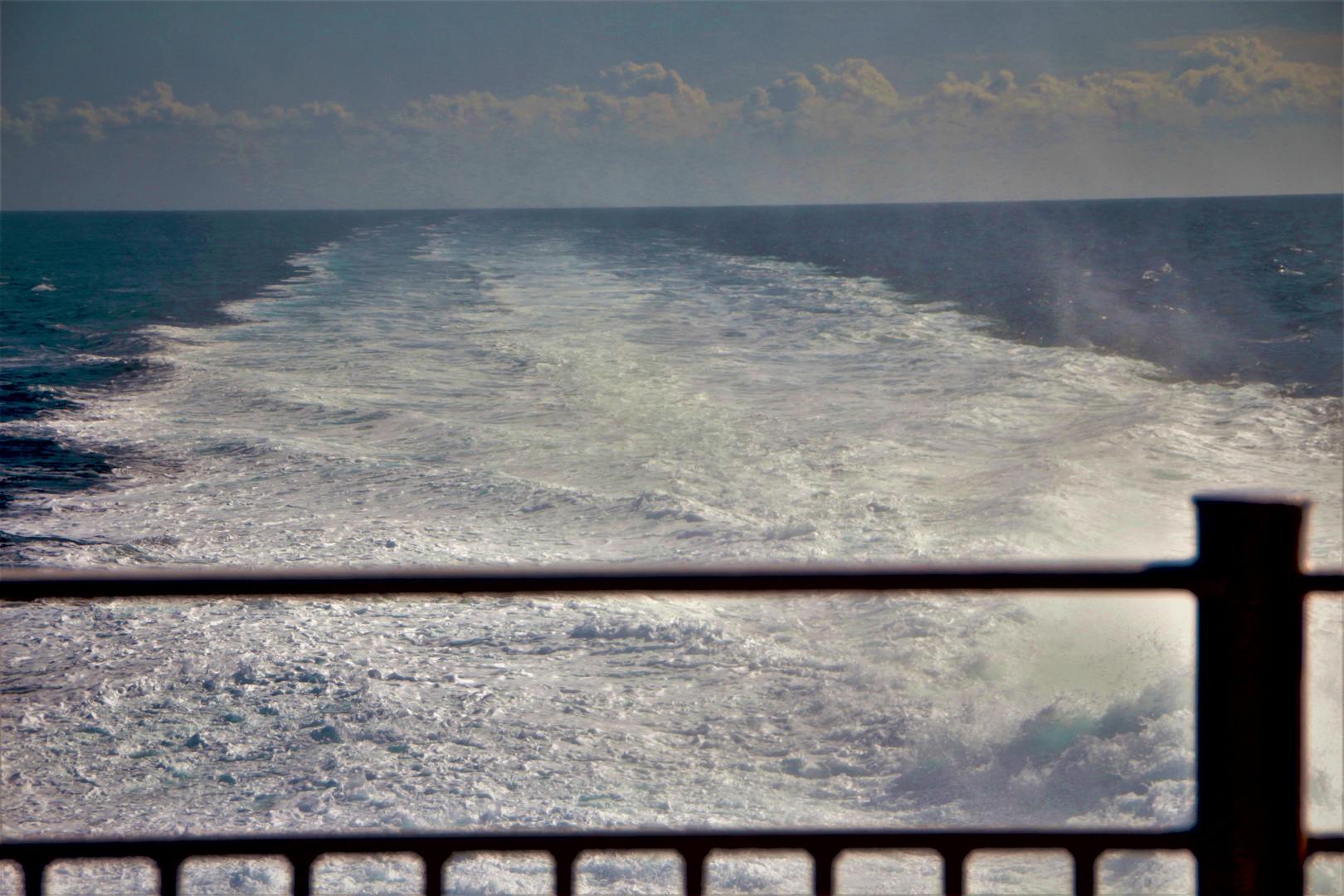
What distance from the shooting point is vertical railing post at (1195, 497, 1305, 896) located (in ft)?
3.76

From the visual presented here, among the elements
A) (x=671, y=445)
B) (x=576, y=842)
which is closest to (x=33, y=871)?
(x=576, y=842)

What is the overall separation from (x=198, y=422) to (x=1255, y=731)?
13.8m

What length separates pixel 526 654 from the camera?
6598 mm

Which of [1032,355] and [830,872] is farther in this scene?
[1032,355]

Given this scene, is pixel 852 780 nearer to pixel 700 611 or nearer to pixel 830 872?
pixel 700 611

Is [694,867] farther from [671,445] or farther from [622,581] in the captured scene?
[671,445]

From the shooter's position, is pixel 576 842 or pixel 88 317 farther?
pixel 88 317

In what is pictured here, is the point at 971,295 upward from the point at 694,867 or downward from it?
upward

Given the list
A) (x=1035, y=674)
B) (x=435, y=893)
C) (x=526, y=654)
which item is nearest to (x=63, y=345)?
(x=526, y=654)

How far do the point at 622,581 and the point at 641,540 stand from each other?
25.8 feet

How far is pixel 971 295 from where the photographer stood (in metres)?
30.4

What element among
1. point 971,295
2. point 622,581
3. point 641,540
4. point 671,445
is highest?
point 971,295

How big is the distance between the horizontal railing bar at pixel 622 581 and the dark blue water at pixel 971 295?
33.8 feet

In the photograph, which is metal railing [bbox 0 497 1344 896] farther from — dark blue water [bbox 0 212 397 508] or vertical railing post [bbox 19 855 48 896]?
dark blue water [bbox 0 212 397 508]
